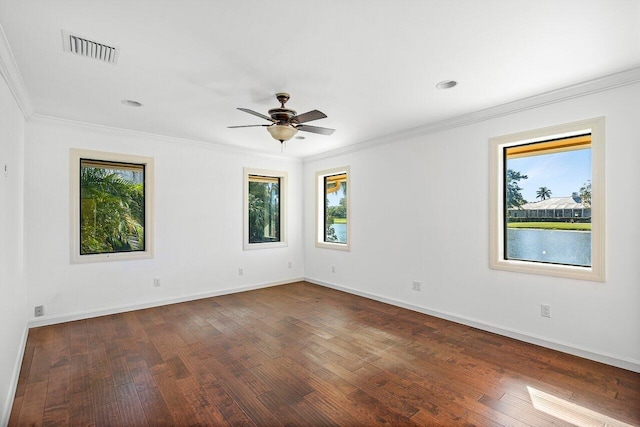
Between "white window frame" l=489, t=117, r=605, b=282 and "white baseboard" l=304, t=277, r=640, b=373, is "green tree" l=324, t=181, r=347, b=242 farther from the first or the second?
"white window frame" l=489, t=117, r=605, b=282

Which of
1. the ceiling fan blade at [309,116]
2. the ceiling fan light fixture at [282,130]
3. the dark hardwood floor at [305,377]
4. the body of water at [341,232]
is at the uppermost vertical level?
the ceiling fan blade at [309,116]

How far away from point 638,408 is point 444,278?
2.16m

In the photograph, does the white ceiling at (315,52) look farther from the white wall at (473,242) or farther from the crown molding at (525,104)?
the white wall at (473,242)

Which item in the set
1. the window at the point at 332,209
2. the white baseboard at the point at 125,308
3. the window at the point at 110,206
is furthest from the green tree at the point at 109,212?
the window at the point at 332,209

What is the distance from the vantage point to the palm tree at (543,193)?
3533 mm

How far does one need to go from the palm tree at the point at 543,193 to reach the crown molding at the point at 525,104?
35.6 inches

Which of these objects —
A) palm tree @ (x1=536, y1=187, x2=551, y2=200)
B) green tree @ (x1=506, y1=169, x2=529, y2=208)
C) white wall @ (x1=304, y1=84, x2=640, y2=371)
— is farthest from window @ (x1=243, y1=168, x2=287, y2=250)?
palm tree @ (x1=536, y1=187, x2=551, y2=200)

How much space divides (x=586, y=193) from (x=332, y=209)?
4005 millimetres

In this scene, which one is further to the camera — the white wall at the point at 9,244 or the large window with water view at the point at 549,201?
the large window with water view at the point at 549,201

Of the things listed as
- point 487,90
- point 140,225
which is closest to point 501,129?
point 487,90

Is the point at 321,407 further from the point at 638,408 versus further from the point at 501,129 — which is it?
the point at 501,129

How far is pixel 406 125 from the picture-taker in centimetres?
450

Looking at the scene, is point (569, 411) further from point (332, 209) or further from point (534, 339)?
point (332, 209)

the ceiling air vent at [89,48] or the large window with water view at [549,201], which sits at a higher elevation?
the ceiling air vent at [89,48]
